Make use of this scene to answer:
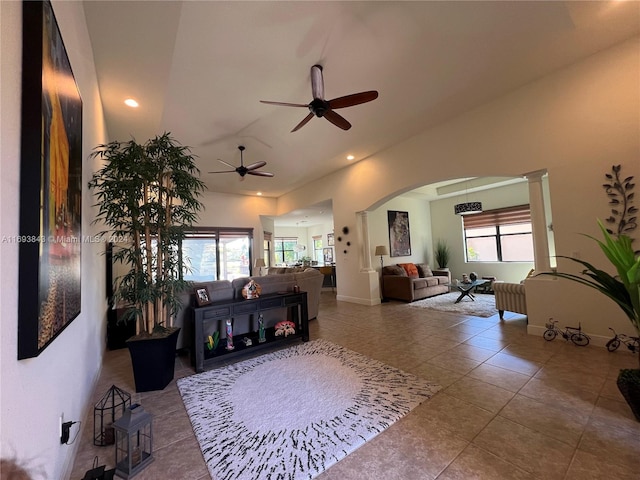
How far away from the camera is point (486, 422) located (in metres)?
1.89

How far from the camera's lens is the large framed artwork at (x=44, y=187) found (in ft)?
3.09

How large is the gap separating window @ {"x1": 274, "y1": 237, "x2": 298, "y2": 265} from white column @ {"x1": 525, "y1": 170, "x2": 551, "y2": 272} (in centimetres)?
1060

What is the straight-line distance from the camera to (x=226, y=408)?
7.13 ft

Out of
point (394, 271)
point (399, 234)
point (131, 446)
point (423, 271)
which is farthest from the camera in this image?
point (399, 234)

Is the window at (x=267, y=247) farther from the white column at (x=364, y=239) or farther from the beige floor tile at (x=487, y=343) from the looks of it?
the beige floor tile at (x=487, y=343)

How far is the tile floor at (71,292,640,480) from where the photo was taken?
1.53 meters

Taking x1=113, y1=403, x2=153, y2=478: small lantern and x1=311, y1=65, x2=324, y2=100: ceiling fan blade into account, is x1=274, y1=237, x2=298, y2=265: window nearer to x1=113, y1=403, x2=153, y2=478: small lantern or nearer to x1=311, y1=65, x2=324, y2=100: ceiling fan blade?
x1=311, y1=65, x2=324, y2=100: ceiling fan blade

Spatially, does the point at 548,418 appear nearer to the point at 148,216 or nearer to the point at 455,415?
the point at 455,415

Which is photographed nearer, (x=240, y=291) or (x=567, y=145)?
(x=567, y=145)

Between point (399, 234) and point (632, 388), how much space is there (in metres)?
5.77

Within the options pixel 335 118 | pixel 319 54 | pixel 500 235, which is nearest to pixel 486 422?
pixel 335 118

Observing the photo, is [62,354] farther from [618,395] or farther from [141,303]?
[618,395]

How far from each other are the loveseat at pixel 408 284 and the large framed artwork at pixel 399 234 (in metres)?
0.55

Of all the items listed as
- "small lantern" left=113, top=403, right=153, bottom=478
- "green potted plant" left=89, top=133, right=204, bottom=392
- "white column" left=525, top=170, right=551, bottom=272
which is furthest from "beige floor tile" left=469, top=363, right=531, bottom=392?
"green potted plant" left=89, top=133, right=204, bottom=392
